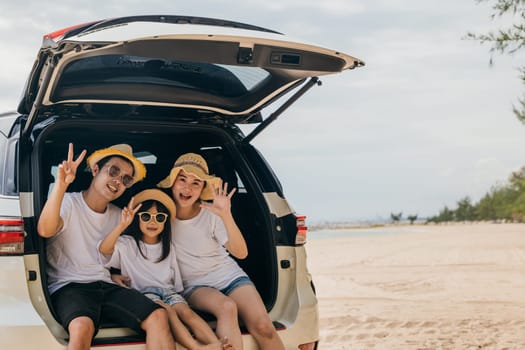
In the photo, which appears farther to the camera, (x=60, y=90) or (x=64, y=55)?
(x=60, y=90)

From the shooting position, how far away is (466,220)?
36.7 meters

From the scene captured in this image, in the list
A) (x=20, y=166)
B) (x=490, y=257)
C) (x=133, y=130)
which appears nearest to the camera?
(x=20, y=166)

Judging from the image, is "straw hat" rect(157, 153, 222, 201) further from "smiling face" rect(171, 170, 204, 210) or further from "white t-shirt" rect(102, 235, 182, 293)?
"white t-shirt" rect(102, 235, 182, 293)

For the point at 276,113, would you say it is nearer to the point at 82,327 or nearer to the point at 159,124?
the point at 159,124

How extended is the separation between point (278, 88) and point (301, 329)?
4.50 ft

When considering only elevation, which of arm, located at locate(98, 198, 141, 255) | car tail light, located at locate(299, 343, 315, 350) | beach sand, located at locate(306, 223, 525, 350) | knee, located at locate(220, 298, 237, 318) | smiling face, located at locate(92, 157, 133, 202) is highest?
smiling face, located at locate(92, 157, 133, 202)

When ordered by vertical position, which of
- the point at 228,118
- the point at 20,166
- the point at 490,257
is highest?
the point at 228,118

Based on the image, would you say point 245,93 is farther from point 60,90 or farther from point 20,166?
point 20,166

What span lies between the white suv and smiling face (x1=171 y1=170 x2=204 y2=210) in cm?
28

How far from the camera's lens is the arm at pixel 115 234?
4055 mm

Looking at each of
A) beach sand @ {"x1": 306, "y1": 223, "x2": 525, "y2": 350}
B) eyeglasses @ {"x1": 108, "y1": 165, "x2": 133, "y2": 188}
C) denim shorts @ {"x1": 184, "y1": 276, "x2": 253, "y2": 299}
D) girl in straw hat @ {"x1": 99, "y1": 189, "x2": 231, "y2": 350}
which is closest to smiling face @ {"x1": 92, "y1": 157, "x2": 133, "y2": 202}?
eyeglasses @ {"x1": 108, "y1": 165, "x2": 133, "y2": 188}

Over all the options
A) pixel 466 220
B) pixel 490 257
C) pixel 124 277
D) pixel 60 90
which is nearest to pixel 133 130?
pixel 60 90

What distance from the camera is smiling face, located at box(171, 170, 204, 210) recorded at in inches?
173

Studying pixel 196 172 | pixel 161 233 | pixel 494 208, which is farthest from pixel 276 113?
pixel 494 208
